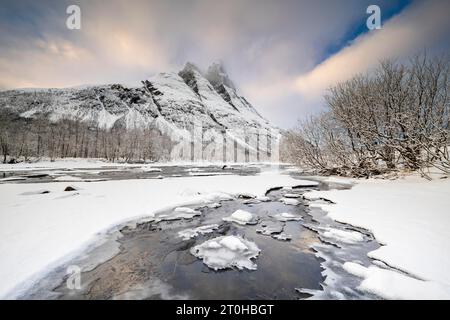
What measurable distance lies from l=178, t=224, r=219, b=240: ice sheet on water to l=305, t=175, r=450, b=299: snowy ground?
378 centimetres

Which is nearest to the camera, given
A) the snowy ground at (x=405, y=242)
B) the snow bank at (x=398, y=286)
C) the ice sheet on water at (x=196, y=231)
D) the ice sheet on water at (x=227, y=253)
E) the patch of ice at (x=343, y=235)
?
the snow bank at (x=398, y=286)

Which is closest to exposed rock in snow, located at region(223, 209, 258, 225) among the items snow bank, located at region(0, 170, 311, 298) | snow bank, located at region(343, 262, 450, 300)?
snow bank, located at region(0, 170, 311, 298)

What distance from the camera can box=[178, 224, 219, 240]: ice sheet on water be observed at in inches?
241

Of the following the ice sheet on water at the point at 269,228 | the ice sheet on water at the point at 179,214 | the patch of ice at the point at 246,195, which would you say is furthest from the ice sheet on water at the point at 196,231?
the patch of ice at the point at 246,195

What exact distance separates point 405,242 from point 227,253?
4199mm

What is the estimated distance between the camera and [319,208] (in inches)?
365

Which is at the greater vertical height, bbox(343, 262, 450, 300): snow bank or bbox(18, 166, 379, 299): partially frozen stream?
bbox(343, 262, 450, 300): snow bank

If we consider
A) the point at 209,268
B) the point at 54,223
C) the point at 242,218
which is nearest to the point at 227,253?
the point at 209,268

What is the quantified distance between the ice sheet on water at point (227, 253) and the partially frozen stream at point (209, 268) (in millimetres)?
126

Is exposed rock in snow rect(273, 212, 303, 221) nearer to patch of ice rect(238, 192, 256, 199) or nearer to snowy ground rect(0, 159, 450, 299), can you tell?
snowy ground rect(0, 159, 450, 299)

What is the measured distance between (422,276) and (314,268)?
5.69ft

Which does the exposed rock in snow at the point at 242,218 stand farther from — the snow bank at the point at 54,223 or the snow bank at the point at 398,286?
the snow bank at the point at 398,286

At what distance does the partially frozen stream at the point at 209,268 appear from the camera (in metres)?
3.46
